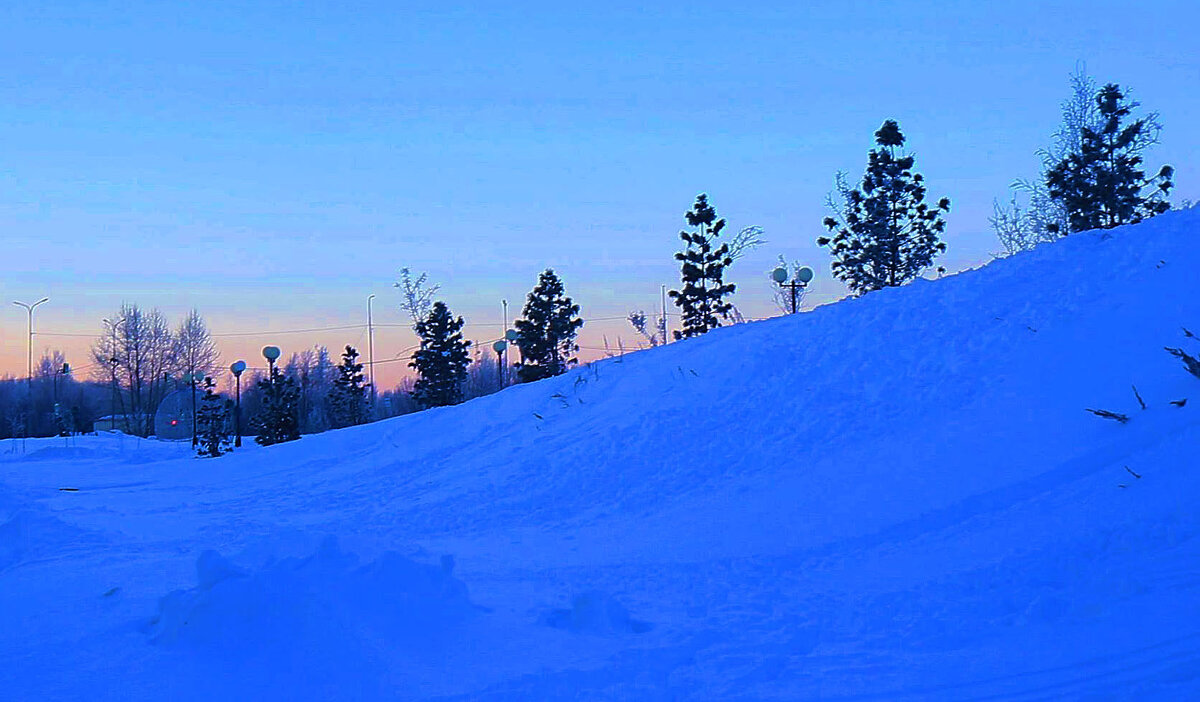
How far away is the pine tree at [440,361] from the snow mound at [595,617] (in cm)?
3386

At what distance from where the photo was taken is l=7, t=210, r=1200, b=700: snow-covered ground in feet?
15.0

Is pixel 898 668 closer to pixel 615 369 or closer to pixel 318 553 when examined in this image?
pixel 318 553

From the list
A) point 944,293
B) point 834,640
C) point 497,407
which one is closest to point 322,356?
point 497,407

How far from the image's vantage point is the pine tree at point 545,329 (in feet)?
127

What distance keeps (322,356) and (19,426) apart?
33.6 meters

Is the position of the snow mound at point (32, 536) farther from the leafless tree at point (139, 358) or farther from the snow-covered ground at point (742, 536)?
the leafless tree at point (139, 358)

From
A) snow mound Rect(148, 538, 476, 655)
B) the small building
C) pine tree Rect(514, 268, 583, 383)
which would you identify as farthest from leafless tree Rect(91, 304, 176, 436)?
snow mound Rect(148, 538, 476, 655)

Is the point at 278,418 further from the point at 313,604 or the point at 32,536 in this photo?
the point at 313,604

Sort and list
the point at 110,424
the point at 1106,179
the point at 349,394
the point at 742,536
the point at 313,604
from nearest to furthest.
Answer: the point at 313,604 < the point at 742,536 < the point at 1106,179 < the point at 349,394 < the point at 110,424

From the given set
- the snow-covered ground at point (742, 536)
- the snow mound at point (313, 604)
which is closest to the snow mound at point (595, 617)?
the snow-covered ground at point (742, 536)

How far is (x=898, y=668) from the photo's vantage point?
462 cm

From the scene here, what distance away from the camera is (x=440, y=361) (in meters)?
39.5

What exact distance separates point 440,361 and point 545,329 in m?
5.02

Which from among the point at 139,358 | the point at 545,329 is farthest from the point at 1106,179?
the point at 139,358
